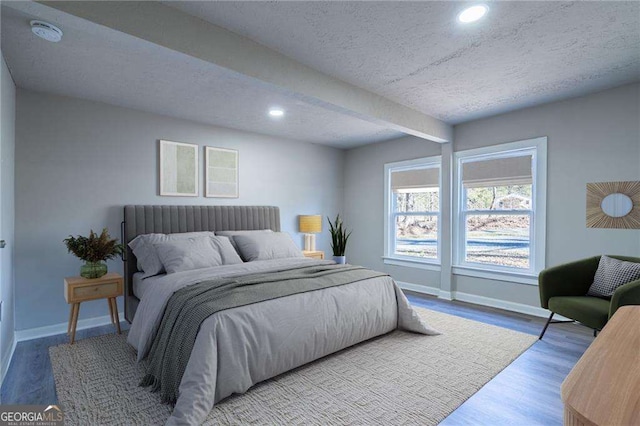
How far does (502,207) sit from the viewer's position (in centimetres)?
425

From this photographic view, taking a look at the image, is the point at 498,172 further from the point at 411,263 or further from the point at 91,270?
the point at 91,270

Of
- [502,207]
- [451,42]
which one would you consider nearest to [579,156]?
[502,207]

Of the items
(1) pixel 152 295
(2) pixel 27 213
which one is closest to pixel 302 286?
(1) pixel 152 295

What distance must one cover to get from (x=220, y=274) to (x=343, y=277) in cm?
112

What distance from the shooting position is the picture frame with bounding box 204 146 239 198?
14.5ft

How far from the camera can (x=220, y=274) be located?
2947 mm

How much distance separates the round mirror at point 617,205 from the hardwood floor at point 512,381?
1226 mm

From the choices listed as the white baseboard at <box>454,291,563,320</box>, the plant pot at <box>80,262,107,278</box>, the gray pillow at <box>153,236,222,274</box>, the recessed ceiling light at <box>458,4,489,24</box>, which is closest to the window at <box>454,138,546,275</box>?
the white baseboard at <box>454,291,563,320</box>

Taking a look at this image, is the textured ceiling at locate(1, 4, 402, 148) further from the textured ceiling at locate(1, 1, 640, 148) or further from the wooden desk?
the wooden desk

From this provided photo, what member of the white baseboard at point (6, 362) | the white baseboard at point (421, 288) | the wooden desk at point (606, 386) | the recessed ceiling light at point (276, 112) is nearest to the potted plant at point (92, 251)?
the white baseboard at point (6, 362)

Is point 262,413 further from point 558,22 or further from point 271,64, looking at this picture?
point 558,22

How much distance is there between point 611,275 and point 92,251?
4749 mm

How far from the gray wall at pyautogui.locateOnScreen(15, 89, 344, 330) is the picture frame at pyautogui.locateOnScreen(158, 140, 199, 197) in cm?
8

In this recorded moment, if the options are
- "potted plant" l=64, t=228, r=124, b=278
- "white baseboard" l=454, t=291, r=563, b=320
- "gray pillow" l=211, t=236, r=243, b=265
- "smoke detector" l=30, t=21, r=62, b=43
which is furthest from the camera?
"white baseboard" l=454, t=291, r=563, b=320
